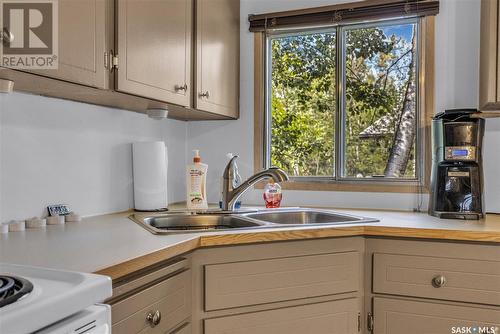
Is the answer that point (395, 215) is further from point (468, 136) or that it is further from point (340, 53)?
point (340, 53)

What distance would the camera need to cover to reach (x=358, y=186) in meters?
2.21

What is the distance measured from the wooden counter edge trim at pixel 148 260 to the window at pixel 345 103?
1219mm

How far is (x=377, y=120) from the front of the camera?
2.26 metres

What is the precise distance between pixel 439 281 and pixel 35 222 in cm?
148

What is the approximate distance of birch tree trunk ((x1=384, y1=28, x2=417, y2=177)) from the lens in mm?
2182

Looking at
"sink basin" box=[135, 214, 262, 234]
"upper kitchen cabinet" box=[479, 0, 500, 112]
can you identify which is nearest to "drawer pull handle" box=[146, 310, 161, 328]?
"sink basin" box=[135, 214, 262, 234]

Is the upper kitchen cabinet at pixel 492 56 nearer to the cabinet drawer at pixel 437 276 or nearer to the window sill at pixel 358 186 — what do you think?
the window sill at pixel 358 186

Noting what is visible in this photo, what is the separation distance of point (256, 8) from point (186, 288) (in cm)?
176

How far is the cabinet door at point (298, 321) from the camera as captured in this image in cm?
141

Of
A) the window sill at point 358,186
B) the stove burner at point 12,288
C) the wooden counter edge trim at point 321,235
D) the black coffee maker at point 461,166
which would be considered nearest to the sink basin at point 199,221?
the wooden counter edge trim at point 321,235

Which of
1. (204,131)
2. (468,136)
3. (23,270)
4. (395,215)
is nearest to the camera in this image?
(23,270)

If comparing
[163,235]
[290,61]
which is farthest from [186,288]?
[290,61]

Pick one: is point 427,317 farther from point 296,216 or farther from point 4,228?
point 4,228

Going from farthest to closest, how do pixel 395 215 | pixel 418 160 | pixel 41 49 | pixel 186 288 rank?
pixel 418 160 < pixel 395 215 < pixel 186 288 < pixel 41 49
